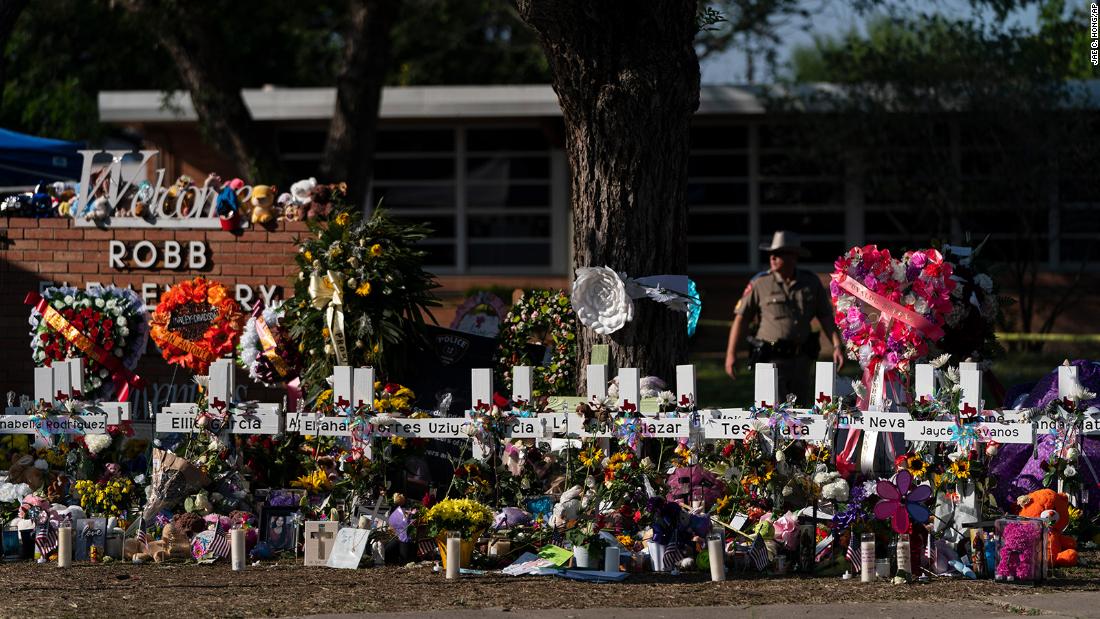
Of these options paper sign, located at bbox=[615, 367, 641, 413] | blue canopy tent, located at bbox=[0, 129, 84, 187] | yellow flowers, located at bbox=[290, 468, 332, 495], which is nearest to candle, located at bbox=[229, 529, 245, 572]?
yellow flowers, located at bbox=[290, 468, 332, 495]

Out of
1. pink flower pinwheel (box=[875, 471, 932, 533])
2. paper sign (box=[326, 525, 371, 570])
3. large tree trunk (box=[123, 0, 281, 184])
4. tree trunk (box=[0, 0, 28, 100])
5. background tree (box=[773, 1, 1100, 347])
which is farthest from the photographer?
background tree (box=[773, 1, 1100, 347])

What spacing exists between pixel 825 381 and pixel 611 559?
148 cm

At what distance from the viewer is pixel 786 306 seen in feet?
32.7

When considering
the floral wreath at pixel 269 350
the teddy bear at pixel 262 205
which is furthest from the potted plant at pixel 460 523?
the teddy bear at pixel 262 205

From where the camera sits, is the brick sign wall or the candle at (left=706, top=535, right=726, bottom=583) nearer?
the candle at (left=706, top=535, right=726, bottom=583)

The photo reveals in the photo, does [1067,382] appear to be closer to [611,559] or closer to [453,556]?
[611,559]

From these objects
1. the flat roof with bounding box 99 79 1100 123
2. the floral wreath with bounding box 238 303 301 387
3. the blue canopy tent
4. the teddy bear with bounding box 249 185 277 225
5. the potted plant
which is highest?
the flat roof with bounding box 99 79 1100 123

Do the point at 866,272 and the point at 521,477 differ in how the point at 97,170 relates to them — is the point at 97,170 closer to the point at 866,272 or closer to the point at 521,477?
the point at 521,477

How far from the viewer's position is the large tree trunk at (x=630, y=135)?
335 inches

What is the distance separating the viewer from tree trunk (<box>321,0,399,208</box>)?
1642 cm

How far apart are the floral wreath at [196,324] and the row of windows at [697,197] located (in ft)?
37.0

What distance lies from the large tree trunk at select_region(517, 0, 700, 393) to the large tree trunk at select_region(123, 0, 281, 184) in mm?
8055

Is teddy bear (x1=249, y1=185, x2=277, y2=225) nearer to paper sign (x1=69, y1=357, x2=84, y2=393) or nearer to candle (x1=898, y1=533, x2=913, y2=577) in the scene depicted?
paper sign (x1=69, y1=357, x2=84, y2=393)

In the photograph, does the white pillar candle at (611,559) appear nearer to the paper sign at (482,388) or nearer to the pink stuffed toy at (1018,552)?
the paper sign at (482,388)
